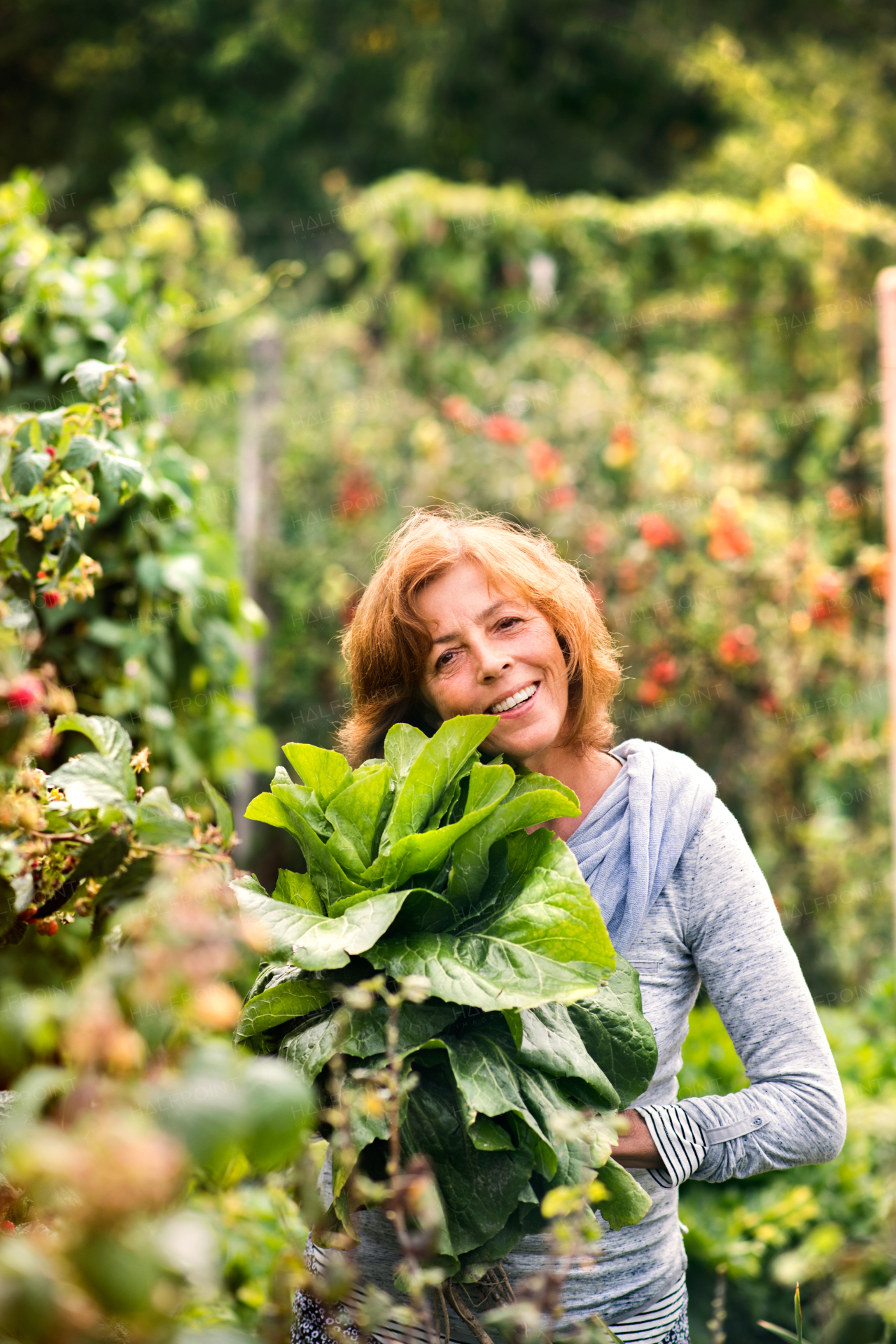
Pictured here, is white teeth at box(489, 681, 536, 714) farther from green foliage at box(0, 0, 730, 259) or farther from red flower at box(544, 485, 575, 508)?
green foliage at box(0, 0, 730, 259)

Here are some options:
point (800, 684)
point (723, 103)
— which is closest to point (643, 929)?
point (800, 684)

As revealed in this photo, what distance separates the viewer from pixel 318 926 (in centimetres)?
102

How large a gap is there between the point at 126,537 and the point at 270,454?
359cm

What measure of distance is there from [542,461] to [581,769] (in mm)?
2732

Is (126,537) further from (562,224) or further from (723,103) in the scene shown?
(723,103)

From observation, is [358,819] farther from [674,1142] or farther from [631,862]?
[674,1142]

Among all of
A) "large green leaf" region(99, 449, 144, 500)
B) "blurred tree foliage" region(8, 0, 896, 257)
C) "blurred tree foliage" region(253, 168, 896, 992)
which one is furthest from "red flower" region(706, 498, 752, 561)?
"blurred tree foliage" region(8, 0, 896, 257)

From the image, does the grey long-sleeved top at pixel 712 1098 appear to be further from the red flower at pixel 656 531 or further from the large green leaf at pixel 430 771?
the red flower at pixel 656 531

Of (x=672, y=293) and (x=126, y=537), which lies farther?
(x=672, y=293)

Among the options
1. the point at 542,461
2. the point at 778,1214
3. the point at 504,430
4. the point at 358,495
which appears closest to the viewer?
the point at 778,1214

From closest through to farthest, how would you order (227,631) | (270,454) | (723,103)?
(227,631), (270,454), (723,103)

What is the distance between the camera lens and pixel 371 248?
5.29 metres

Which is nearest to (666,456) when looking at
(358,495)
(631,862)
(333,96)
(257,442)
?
(358,495)

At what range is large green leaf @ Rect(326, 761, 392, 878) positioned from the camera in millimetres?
1094
